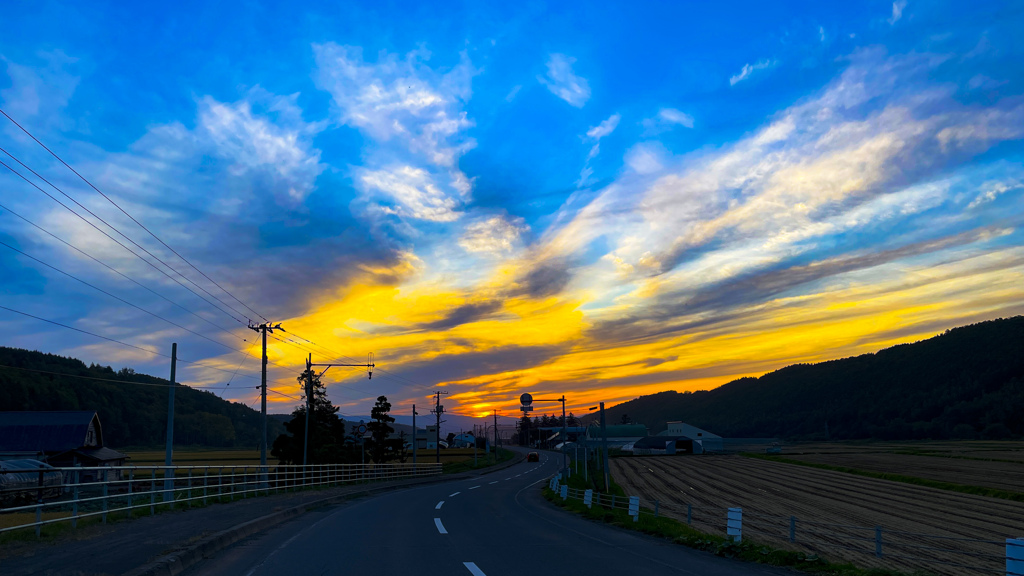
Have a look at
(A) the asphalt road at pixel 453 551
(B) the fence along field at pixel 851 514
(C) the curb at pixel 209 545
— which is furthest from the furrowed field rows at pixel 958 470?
(C) the curb at pixel 209 545

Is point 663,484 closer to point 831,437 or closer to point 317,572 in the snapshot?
point 317,572

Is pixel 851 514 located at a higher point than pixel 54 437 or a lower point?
lower

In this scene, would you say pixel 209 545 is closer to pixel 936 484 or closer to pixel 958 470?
pixel 936 484

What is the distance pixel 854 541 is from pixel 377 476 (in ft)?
128

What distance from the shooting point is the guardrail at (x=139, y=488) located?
43.8 feet

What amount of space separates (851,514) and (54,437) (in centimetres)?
6325

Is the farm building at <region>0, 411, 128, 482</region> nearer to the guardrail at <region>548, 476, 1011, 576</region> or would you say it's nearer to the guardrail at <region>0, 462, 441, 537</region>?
the guardrail at <region>0, 462, 441, 537</region>

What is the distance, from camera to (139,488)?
851 inches

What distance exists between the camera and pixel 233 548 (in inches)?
499

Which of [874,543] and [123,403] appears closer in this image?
[874,543]

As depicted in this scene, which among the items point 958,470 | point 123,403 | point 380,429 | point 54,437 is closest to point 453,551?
point 54,437

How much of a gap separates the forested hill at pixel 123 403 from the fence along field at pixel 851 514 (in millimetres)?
79118

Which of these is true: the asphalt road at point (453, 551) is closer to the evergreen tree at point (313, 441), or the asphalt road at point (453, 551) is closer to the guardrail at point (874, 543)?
the guardrail at point (874, 543)

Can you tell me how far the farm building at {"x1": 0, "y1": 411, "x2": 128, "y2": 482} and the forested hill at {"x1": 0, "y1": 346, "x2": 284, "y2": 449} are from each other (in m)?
33.6
